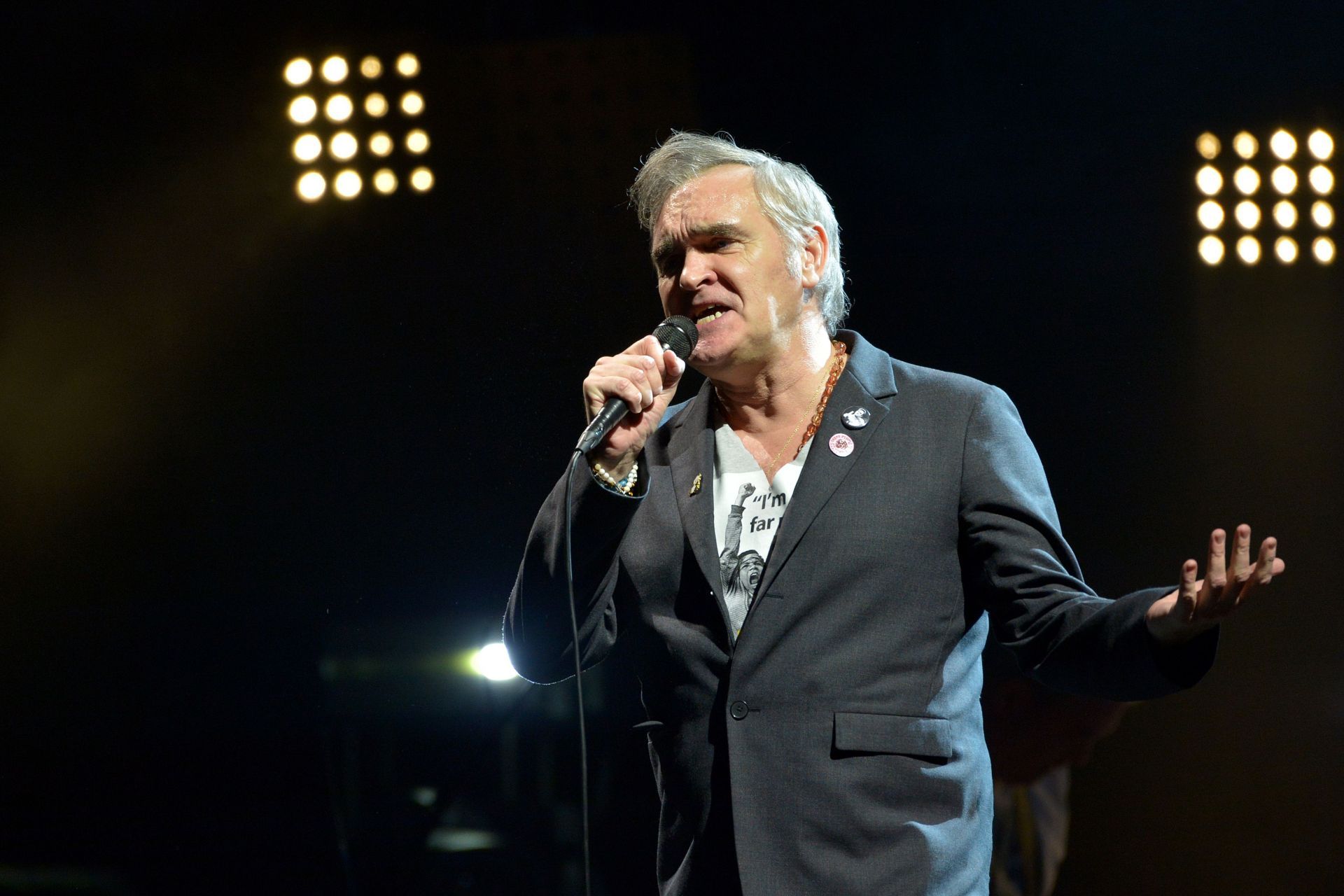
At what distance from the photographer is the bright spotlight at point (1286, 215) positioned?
2.69 metres

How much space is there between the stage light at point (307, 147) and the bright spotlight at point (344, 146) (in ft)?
0.10

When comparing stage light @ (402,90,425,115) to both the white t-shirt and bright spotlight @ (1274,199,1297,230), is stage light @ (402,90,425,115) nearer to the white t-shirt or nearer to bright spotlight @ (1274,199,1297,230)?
the white t-shirt

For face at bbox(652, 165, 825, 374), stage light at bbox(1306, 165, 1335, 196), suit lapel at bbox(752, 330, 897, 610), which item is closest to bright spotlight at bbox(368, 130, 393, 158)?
face at bbox(652, 165, 825, 374)

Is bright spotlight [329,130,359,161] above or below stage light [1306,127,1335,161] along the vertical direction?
above

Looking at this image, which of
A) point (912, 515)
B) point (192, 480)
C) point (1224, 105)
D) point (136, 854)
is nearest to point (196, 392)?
point (192, 480)

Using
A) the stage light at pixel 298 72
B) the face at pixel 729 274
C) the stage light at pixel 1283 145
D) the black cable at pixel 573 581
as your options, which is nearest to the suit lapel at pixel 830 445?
the face at pixel 729 274

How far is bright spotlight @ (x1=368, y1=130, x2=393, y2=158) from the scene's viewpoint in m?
2.66

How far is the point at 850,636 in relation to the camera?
149 cm

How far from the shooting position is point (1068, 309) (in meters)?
2.57

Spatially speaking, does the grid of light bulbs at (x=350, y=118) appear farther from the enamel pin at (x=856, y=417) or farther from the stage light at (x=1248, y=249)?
the stage light at (x=1248, y=249)

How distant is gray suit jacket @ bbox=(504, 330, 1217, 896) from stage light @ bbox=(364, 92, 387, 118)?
1460mm

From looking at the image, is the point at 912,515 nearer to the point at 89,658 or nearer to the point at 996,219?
the point at 996,219

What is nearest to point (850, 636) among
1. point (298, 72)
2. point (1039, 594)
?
point (1039, 594)

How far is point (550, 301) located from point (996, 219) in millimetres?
1058
